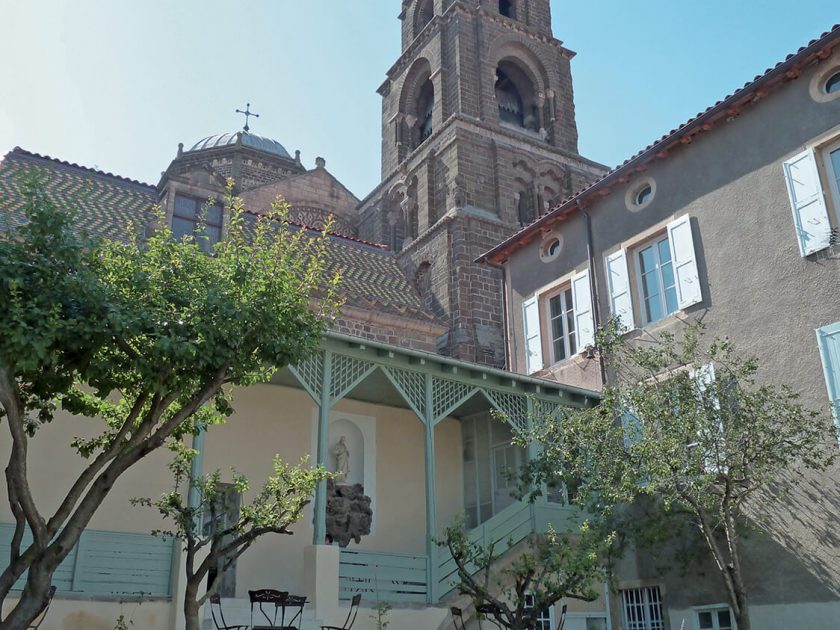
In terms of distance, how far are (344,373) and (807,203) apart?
6469mm

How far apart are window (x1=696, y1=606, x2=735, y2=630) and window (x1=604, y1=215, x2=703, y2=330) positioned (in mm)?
4145

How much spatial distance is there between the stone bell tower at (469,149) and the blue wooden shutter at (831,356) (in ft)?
42.2

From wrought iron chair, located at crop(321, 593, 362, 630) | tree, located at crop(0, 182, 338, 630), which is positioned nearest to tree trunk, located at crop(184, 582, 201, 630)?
tree, located at crop(0, 182, 338, 630)

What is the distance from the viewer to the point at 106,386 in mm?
7039

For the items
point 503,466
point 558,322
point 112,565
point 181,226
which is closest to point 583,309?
point 558,322

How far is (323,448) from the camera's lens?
1077 centimetres

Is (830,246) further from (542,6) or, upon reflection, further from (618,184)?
(542,6)

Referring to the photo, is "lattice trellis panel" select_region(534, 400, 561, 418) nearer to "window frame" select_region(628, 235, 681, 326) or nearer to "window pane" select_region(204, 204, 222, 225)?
"window frame" select_region(628, 235, 681, 326)

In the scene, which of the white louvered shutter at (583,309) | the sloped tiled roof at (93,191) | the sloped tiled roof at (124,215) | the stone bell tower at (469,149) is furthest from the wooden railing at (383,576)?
the stone bell tower at (469,149)

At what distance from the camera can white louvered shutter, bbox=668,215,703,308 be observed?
12.1 metres

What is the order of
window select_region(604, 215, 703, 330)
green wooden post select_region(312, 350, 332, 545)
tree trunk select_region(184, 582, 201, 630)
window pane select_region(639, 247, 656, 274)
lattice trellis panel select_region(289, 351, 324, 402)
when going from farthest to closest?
window pane select_region(639, 247, 656, 274)
window select_region(604, 215, 703, 330)
lattice trellis panel select_region(289, 351, 324, 402)
green wooden post select_region(312, 350, 332, 545)
tree trunk select_region(184, 582, 201, 630)

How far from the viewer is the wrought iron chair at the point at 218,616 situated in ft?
28.7

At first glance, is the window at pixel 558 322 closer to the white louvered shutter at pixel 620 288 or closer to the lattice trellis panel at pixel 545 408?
the white louvered shutter at pixel 620 288

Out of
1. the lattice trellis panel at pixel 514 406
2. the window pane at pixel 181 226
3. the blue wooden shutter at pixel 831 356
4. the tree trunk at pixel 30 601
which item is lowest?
the tree trunk at pixel 30 601
